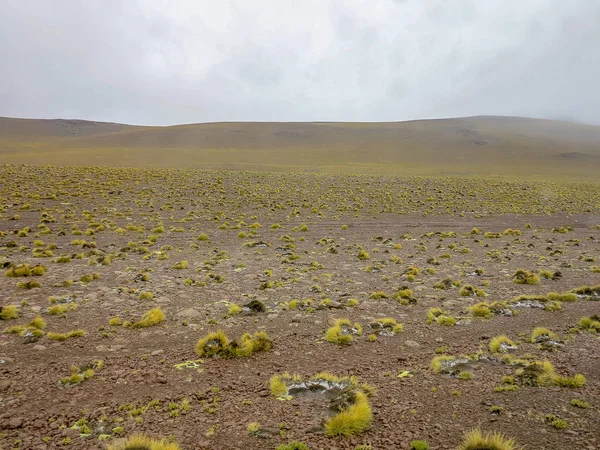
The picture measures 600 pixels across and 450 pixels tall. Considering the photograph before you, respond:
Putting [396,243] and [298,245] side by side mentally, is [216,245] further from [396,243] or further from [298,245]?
[396,243]

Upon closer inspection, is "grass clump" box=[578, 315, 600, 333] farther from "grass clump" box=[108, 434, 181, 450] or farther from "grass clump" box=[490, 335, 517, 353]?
"grass clump" box=[108, 434, 181, 450]

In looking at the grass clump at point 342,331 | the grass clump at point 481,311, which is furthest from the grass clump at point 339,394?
the grass clump at point 481,311

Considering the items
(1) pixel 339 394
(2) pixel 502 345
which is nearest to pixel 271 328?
(1) pixel 339 394

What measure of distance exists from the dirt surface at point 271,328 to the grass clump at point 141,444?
13.9 inches

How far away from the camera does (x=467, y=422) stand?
5.53m

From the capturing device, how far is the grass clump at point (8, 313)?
909cm

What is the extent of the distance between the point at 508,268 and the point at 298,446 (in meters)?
13.9

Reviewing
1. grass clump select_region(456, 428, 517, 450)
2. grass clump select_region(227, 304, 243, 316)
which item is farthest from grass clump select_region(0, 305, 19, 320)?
grass clump select_region(456, 428, 517, 450)

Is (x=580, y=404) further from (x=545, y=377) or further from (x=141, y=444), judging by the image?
(x=141, y=444)

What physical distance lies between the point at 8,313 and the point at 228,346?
5.53 metres

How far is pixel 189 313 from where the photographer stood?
33.2 feet

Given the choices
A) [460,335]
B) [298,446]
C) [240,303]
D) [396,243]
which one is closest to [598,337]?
[460,335]

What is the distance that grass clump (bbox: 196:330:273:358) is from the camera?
7.82 metres

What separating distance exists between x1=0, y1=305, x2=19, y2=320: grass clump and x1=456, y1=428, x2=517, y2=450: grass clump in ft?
31.8
